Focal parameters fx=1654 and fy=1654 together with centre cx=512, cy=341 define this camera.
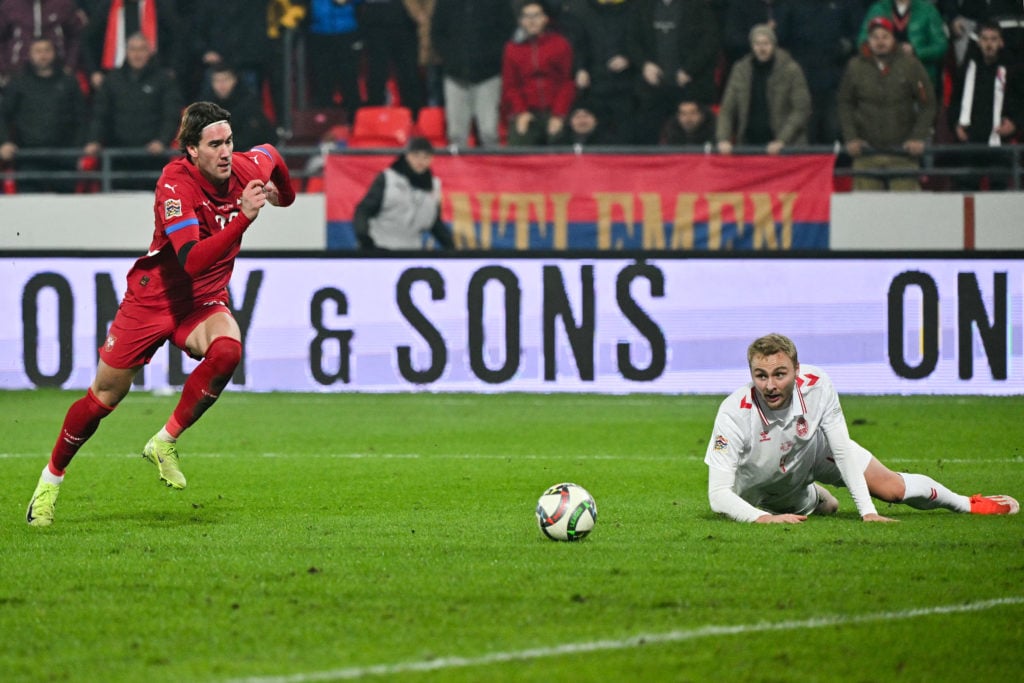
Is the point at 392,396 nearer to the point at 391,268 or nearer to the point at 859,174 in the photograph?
the point at 391,268

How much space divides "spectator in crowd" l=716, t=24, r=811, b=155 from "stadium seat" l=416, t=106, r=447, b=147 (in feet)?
10.0

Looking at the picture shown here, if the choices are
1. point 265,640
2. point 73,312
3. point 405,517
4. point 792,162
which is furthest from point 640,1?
point 265,640

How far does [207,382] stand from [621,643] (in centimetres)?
356

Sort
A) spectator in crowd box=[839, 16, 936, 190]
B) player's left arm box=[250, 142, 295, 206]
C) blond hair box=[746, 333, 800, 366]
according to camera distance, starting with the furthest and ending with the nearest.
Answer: spectator in crowd box=[839, 16, 936, 190] < player's left arm box=[250, 142, 295, 206] < blond hair box=[746, 333, 800, 366]

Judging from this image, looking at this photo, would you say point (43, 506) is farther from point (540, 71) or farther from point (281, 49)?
point (281, 49)

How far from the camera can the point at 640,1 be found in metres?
17.3

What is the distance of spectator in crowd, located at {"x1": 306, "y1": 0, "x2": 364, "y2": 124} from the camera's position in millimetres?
18281

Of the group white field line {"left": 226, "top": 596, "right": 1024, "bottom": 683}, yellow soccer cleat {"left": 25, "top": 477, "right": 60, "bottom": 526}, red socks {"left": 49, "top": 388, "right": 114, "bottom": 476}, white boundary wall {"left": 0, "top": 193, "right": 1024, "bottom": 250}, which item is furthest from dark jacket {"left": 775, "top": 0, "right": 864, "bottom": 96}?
white field line {"left": 226, "top": 596, "right": 1024, "bottom": 683}

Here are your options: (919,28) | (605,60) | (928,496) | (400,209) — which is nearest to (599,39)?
(605,60)

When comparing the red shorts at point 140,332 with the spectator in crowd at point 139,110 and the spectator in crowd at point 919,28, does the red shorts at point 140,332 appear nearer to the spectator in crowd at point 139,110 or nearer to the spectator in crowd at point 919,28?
the spectator in crowd at point 139,110

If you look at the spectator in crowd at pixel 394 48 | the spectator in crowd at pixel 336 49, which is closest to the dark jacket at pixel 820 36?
the spectator in crowd at pixel 394 48

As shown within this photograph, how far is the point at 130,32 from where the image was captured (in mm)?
18109

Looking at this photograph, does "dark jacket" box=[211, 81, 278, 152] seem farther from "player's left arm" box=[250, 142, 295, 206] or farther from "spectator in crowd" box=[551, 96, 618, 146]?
"player's left arm" box=[250, 142, 295, 206]

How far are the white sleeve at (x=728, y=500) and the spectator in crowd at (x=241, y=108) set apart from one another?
10905 millimetres
